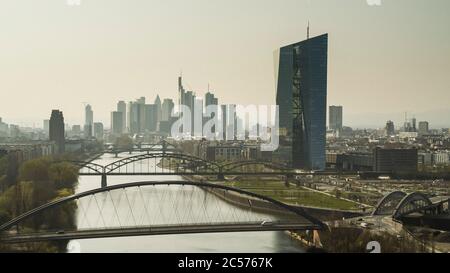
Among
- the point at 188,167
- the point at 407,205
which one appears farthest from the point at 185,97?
the point at 188,167

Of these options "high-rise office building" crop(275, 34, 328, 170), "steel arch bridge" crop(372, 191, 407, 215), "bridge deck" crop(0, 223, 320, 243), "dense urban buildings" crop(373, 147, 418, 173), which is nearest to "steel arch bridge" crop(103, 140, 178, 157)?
"high-rise office building" crop(275, 34, 328, 170)

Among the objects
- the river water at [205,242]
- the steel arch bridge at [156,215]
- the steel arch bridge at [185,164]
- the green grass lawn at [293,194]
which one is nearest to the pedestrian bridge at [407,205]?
the green grass lawn at [293,194]

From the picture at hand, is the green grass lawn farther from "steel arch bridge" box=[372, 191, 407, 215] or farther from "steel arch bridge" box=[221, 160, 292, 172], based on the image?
"steel arch bridge" box=[221, 160, 292, 172]

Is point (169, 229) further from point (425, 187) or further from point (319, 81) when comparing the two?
point (319, 81)

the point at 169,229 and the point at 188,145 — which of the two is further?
the point at 188,145

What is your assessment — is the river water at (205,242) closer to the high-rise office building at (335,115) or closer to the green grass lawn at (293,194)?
the green grass lawn at (293,194)
